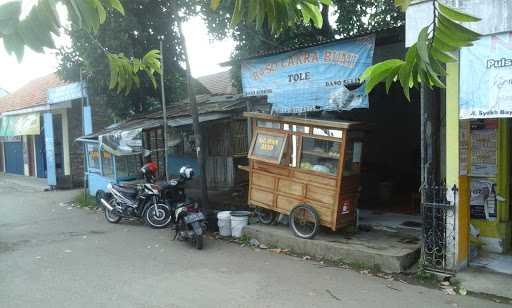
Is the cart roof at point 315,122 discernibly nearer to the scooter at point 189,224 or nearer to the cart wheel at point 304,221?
the cart wheel at point 304,221

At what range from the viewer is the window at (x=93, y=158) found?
13325 millimetres

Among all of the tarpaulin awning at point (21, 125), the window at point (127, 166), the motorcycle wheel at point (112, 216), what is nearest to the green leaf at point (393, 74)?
the motorcycle wheel at point (112, 216)

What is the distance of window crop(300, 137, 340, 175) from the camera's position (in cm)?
730

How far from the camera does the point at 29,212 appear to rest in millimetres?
12148

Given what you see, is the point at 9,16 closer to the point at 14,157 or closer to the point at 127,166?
the point at 127,166

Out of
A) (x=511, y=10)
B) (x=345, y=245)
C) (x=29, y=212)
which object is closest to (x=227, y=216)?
(x=345, y=245)

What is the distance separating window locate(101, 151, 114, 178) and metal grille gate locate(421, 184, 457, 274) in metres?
8.95

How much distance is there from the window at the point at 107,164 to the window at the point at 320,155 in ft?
22.4

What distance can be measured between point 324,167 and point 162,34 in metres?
8.52

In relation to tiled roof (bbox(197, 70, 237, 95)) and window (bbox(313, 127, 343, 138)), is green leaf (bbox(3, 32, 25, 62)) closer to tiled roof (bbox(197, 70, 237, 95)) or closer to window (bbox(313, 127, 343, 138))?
window (bbox(313, 127, 343, 138))

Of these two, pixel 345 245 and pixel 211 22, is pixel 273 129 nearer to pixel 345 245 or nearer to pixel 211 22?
pixel 345 245

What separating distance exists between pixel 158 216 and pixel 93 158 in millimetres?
5030

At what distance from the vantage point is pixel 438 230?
5.99 metres

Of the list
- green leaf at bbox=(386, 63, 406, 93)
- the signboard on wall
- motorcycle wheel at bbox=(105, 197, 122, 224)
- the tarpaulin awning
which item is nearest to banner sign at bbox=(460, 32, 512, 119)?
the signboard on wall
